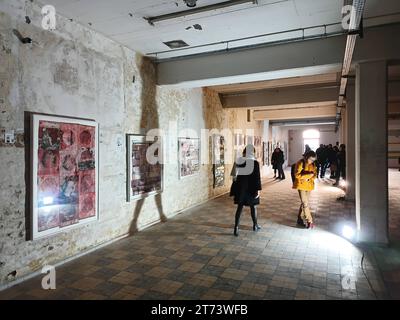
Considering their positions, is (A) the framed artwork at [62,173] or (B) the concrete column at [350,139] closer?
(A) the framed artwork at [62,173]

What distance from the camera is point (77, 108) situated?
4.33 metres

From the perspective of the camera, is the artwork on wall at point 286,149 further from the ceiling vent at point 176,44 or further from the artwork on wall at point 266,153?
the ceiling vent at point 176,44

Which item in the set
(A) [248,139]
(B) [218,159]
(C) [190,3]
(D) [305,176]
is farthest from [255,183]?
(A) [248,139]

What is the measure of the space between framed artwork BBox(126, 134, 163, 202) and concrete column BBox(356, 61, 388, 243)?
12.8ft

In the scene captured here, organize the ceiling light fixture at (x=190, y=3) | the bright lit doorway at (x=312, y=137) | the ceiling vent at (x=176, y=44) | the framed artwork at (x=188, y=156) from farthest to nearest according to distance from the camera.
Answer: the bright lit doorway at (x=312, y=137) < the framed artwork at (x=188, y=156) < the ceiling vent at (x=176, y=44) < the ceiling light fixture at (x=190, y=3)

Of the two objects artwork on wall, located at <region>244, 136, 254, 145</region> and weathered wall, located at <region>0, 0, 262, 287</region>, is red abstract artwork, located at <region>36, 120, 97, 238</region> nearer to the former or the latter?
weathered wall, located at <region>0, 0, 262, 287</region>

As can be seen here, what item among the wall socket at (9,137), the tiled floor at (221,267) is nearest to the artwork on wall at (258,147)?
the tiled floor at (221,267)

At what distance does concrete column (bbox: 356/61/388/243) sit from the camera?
4688 millimetres

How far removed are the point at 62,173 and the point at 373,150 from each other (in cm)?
492

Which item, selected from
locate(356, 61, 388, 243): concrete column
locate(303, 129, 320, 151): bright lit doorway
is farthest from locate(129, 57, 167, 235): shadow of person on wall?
locate(303, 129, 320, 151): bright lit doorway

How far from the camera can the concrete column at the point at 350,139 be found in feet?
25.3

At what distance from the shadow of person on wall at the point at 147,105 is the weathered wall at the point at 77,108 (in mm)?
20
